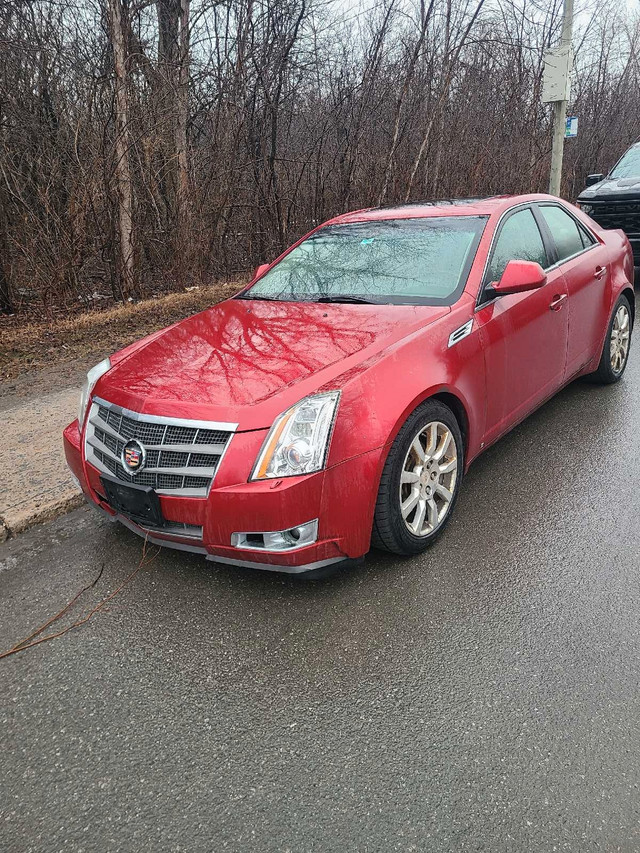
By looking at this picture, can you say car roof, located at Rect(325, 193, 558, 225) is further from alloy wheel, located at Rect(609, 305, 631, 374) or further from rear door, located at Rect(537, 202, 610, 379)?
alloy wheel, located at Rect(609, 305, 631, 374)

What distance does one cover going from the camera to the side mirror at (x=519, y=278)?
3.51m

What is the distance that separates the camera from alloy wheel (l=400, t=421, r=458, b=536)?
306 centimetres

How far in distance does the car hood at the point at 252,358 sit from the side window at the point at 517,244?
2.13 ft

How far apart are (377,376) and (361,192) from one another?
31.4 feet

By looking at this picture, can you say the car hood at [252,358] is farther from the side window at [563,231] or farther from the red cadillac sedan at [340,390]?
the side window at [563,231]

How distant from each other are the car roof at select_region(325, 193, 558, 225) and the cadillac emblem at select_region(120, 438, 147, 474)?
8.01 feet

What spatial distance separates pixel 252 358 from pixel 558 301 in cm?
217

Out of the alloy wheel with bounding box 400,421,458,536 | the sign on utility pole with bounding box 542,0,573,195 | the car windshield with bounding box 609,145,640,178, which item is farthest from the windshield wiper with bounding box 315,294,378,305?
the sign on utility pole with bounding box 542,0,573,195

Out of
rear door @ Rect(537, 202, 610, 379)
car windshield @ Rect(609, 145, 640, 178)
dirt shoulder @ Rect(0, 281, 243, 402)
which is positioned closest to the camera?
rear door @ Rect(537, 202, 610, 379)

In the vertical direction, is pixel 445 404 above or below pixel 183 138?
below

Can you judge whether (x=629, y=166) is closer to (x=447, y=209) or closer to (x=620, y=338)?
(x=620, y=338)

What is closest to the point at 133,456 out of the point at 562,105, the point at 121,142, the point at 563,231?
the point at 563,231

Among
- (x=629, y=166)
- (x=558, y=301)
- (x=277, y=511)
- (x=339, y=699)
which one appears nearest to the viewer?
(x=339, y=699)

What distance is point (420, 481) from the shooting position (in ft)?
10.2
